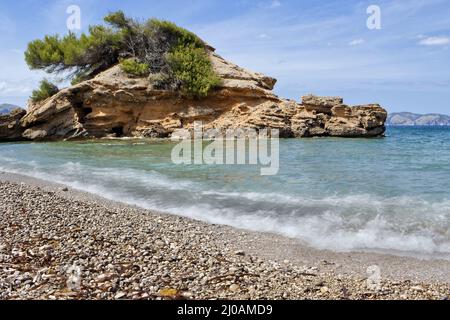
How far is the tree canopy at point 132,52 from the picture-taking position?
33.2m

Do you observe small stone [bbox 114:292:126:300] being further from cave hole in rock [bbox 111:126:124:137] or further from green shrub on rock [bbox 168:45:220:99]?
cave hole in rock [bbox 111:126:124:137]

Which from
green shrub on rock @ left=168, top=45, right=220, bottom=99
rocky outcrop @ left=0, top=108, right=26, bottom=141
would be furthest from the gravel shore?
rocky outcrop @ left=0, top=108, right=26, bottom=141

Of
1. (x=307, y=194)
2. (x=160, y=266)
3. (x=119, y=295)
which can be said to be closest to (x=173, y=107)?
(x=307, y=194)

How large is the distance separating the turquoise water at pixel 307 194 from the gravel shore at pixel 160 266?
806mm

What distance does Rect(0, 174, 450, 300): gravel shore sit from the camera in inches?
175

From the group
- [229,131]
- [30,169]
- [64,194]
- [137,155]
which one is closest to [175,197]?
[64,194]

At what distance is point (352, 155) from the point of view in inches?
755

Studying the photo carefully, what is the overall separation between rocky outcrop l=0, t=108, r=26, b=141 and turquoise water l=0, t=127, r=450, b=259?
1735 centimetres

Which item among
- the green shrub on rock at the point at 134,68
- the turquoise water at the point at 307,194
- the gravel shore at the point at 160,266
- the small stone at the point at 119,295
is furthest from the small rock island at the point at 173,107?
the small stone at the point at 119,295

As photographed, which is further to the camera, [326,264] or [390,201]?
[390,201]

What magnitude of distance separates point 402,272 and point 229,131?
26.7 m

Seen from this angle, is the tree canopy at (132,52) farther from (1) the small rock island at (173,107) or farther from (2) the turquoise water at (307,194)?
(2) the turquoise water at (307,194)

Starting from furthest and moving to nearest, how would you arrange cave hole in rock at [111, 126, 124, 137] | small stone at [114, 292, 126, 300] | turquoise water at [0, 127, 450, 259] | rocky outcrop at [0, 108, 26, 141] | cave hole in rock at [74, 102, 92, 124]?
cave hole in rock at [111, 126, 124, 137], cave hole in rock at [74, 102, 92, 124], rocky outcrop at [0, 108, 26, 141], turquoise water at [0, 127, 450, 259], small stone at [114, 292, 126, 300]
